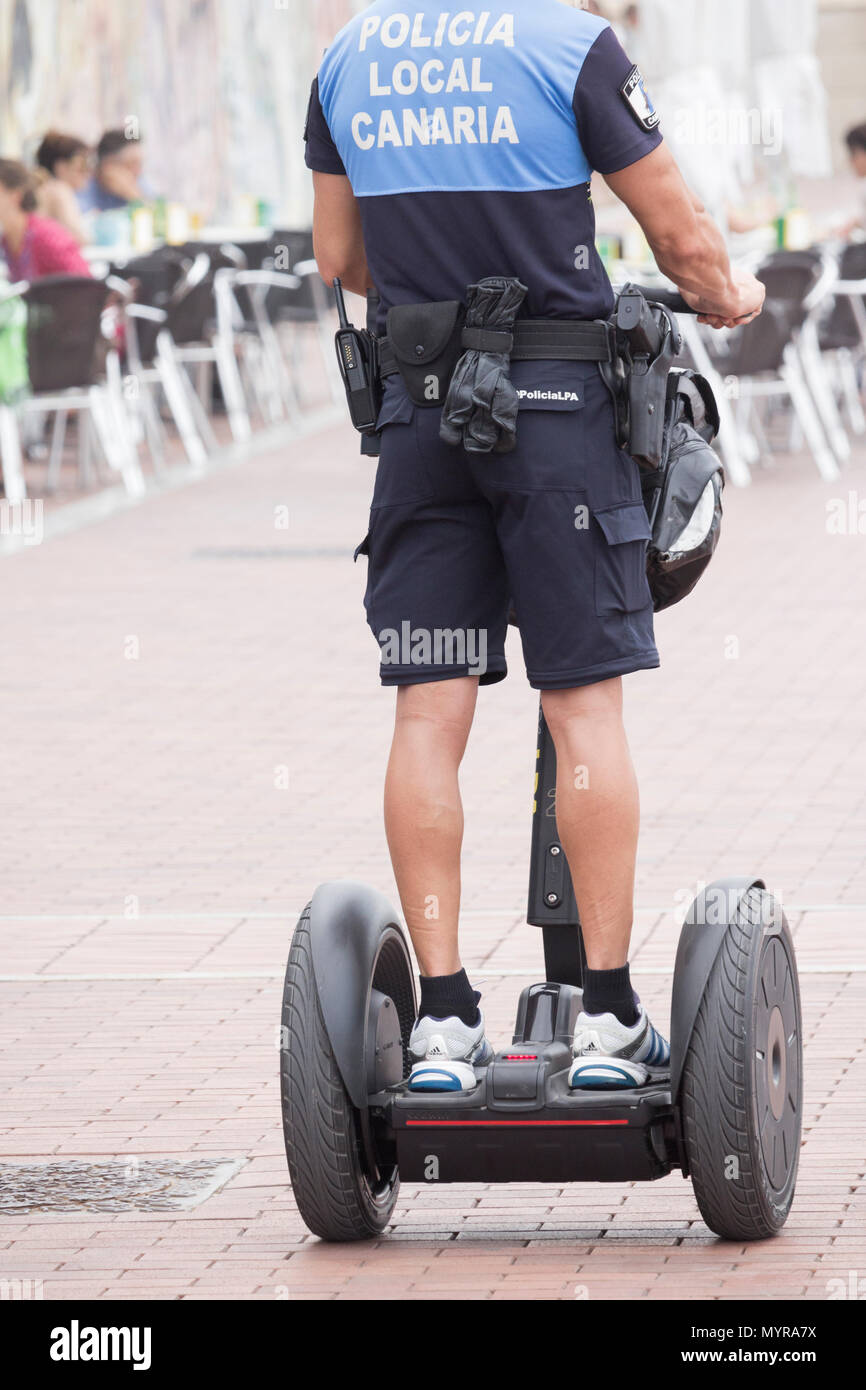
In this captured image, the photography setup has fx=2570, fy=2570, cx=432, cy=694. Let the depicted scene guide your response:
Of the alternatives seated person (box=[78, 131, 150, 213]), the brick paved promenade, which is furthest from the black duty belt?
seated person (box=[78, 131, 150, 213])

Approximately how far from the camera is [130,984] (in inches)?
229

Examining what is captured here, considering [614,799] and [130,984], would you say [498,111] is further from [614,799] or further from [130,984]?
[130,984]

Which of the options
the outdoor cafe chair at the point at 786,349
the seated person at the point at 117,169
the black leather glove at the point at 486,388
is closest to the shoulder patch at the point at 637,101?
the black leather glove at the point at 486,388

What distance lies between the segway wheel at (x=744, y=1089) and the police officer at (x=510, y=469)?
5.6 inches

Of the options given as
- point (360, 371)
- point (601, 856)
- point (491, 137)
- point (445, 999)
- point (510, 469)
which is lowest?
A: point (445, 999)

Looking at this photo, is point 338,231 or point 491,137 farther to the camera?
point 338,231

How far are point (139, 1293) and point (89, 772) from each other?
4.50 m

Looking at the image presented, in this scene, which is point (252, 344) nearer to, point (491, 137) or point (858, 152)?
point (858, 152)

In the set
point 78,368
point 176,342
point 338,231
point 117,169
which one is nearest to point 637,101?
point 338,231

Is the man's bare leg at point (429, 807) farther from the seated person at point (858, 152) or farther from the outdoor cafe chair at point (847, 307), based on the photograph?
the seated person at point (858, 152)

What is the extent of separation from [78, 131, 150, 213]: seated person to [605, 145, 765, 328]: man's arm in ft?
50.6

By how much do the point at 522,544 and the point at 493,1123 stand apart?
0.86 m

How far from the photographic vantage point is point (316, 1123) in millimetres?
3895

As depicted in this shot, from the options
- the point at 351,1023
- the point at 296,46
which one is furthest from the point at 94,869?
the point at 296,46
